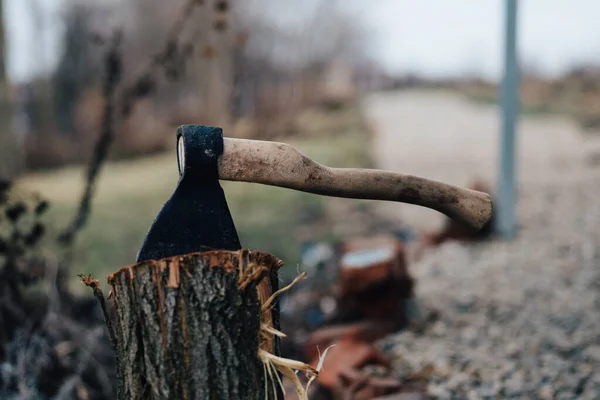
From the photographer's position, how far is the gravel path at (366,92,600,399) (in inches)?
111

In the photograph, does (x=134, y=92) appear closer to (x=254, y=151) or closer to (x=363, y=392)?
(x=363, y=392)

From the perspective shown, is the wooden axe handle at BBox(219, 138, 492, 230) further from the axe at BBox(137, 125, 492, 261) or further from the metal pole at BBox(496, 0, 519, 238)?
the metal pole at BBox(496, 0, 519, 238)

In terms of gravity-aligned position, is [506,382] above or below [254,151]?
below

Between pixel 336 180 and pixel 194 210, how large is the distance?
0.36 meters

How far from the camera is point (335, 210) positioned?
8039 mm

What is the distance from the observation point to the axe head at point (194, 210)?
1.48 m

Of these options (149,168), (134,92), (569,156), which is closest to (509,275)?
(134,92)

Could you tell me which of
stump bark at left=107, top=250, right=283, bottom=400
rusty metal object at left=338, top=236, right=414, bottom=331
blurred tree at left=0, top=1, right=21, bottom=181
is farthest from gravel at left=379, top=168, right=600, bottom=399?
blurred tree at left=0, top=1, right=21, bottom=181

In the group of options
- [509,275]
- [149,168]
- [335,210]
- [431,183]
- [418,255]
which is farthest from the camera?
[149,168]

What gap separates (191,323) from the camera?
1.36 meters

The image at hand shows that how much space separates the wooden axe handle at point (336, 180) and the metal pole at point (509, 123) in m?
3.95

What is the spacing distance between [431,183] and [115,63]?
2.69 meters

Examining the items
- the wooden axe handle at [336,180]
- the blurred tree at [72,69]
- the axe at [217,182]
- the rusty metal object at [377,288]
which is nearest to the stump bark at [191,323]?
the axe at [217,182]

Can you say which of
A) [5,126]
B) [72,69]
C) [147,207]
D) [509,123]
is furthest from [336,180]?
[72,69]
